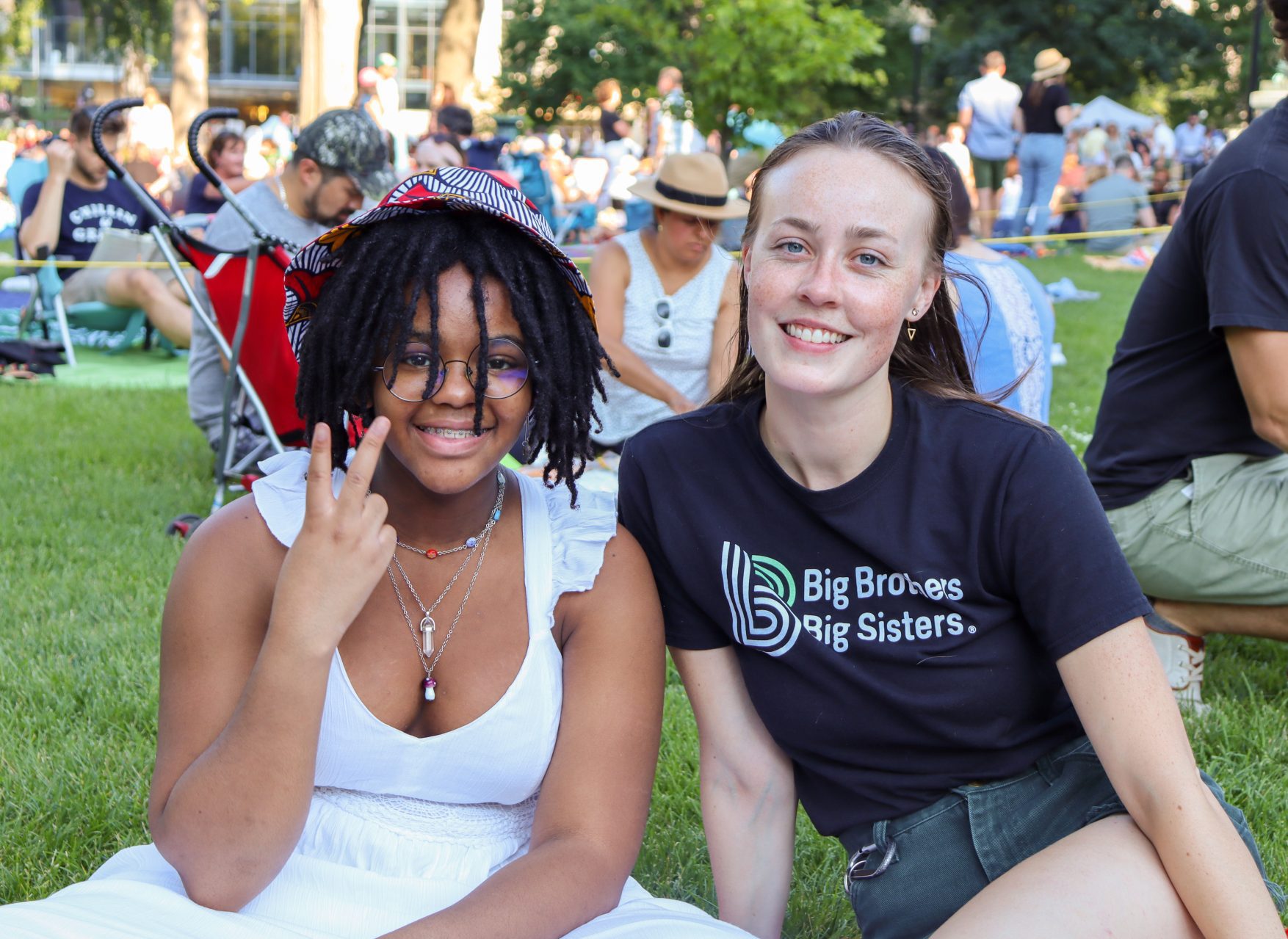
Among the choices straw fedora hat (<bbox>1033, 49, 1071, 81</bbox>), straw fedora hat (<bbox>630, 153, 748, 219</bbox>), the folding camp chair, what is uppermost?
straw fedora hat (<bbox>1033, 49, 1071, 81</bbox>)

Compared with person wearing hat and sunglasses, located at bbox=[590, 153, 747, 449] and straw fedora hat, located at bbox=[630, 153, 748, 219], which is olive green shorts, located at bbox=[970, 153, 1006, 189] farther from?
person wearing hat and sunglasses, located at bbox=[590, 153, 747, 449]

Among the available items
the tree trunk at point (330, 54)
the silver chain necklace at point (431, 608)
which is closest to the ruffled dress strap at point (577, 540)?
the silver chain necklace at point (431, 608)

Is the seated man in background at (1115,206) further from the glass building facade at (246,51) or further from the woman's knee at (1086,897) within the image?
the glass building facade at (246,51)

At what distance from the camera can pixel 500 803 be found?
221 cm

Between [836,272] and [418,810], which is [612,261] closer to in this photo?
[836,272]

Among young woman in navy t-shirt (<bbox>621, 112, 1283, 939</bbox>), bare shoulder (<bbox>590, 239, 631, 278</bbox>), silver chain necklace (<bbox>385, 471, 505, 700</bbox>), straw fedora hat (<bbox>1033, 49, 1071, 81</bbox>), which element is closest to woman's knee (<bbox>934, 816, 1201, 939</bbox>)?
young woman in navy t-shirt (<bbox>621, 112, 1283, 939</bbox>)

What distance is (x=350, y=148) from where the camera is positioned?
19.6 ft

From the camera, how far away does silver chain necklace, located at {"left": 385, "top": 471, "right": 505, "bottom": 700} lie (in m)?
2.17

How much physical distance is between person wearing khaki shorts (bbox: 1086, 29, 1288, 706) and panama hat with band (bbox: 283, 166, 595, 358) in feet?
6.90

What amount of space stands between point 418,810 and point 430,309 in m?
0.80

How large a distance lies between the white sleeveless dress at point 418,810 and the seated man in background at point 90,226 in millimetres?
8193

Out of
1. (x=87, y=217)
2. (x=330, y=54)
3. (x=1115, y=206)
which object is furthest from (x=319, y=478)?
(x=1115, y=206)

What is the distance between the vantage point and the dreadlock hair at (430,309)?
209cm

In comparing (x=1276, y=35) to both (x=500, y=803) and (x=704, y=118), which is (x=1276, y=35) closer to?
(x=500, y=803)
